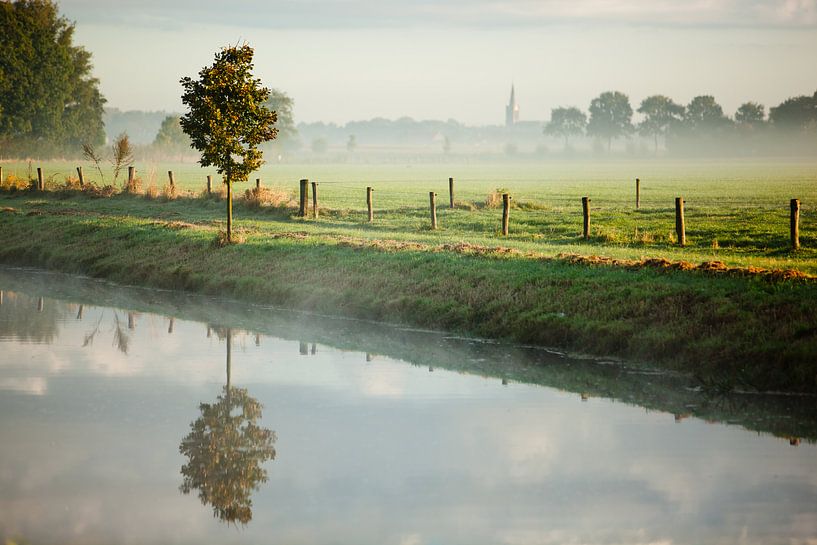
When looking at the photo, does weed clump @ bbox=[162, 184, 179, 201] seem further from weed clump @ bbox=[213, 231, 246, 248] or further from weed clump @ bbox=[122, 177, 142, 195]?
weed clump @ bbox=[213, 231, 246, 248]

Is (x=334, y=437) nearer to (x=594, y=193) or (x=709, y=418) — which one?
(x=709, y=418)

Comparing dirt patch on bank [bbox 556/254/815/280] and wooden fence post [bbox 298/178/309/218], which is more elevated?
wooden fence post [bbox 298/178/309/218]

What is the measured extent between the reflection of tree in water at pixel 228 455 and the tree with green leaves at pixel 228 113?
1823 cm

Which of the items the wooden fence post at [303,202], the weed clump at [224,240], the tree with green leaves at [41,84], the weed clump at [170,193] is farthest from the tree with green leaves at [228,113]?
the tree with green leaves at [41,84]

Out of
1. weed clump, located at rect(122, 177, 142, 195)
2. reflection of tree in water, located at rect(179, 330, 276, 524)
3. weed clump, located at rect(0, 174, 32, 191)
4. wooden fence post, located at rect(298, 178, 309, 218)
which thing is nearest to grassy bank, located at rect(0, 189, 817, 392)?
wooden fence post, located at rect(298, 178, 309, 218)

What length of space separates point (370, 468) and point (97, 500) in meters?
3.45

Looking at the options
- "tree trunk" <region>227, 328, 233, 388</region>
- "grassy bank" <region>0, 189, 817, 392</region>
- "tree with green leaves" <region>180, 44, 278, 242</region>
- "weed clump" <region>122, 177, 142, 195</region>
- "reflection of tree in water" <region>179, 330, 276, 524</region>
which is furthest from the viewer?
"weed clump" <region>122, 177, 142, 195</region>

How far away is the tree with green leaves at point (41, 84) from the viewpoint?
13062cm

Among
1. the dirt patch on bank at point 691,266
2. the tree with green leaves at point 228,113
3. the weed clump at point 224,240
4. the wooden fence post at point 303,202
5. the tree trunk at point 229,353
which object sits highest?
the tree with green leaves at point 228,113

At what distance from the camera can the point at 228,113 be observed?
34.8 meters

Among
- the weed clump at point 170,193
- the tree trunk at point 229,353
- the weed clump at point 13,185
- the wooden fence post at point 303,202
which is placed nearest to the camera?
the tree trunk at point 229,353

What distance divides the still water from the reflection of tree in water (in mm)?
43

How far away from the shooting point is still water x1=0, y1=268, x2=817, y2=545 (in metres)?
11.6

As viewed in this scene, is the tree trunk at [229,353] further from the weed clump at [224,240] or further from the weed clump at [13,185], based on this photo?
the weed clump at [13,185]
